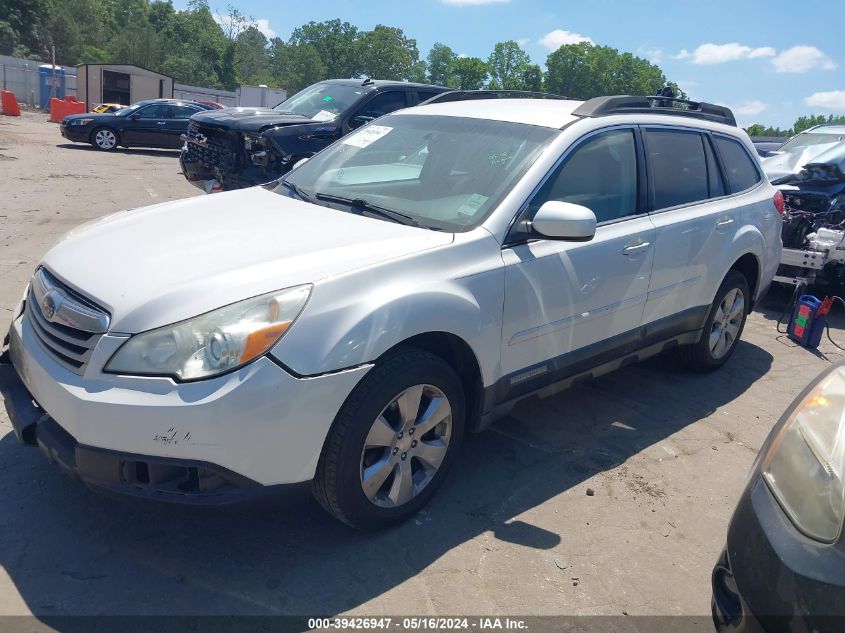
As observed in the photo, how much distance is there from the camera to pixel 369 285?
9.16 ft

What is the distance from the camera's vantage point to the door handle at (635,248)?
152 inches

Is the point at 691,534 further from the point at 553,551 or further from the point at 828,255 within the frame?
the point at 828,255

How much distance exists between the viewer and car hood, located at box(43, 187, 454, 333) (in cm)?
260

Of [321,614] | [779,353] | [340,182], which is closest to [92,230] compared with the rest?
[340,182]

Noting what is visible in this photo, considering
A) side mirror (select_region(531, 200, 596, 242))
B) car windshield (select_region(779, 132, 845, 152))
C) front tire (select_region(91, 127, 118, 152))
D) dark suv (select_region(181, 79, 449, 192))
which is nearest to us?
side mirror (select_region(531, 200, 596, 242))

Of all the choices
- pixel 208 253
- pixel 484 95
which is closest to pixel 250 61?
pixel 484 95

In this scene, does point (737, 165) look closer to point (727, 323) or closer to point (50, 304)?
point (727, 323)

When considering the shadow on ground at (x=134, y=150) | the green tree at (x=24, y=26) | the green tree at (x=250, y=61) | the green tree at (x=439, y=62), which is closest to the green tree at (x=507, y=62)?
the green tree at (x=439, y=62)

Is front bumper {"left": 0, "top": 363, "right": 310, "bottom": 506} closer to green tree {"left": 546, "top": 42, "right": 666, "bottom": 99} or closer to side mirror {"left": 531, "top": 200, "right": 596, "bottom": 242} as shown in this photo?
side mirror {"left": 531, "top": 200, "right": 596, "bottom": 242}

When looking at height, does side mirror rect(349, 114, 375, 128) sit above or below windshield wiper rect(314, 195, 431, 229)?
above

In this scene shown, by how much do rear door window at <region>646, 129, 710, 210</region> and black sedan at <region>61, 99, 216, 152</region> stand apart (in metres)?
16.6

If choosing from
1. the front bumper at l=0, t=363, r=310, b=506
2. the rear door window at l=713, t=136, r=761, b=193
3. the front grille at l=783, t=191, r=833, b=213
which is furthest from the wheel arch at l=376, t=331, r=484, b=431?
the front grille at l=783, t=191, r=833, b=213

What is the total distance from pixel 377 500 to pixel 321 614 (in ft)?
1.76

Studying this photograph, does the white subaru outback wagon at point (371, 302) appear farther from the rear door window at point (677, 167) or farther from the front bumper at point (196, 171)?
the front bumper at point (196, 171)
